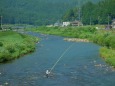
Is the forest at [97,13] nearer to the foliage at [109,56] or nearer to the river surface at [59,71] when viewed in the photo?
the foliage at [109,56]

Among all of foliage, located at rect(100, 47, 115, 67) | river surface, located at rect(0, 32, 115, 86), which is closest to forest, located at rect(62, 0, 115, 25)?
foliage, located at rect(100, 47, 115, 67)

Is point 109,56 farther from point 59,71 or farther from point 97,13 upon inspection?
point 97,13

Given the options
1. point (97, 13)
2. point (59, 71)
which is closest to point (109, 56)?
point (59, 71)

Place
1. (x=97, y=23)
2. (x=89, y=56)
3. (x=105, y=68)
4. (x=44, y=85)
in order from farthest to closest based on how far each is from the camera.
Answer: (x=97, y=23) < (x=89, y=56) < (x=105, y=68) < (x=44, y=85)

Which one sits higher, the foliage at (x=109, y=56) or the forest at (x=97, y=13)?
the forest at (x=97, y=13)

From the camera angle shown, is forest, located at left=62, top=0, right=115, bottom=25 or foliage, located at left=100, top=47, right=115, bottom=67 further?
forest, located at left=62, top=0, right=115, bottom=25

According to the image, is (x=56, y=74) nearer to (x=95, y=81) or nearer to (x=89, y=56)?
(x=95, y=81)

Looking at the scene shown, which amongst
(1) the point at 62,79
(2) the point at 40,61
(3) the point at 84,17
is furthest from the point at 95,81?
(3) the point at 84,17

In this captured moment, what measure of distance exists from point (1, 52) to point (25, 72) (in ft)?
25.3

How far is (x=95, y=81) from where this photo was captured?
124ft

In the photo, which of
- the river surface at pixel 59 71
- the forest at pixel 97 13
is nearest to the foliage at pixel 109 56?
the river surface at pixel 59 71

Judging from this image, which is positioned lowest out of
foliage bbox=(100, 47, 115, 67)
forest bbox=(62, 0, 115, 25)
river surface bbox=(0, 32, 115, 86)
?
river surface bbox=(0, 32, 115, 86)

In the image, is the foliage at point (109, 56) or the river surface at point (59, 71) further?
the foliage at point (109, 56)

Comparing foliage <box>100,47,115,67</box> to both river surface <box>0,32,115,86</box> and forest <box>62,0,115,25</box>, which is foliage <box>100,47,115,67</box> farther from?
forest <box>62,0,115,25</box>
